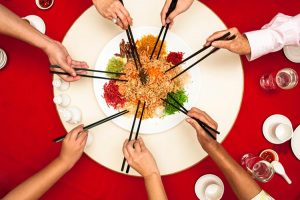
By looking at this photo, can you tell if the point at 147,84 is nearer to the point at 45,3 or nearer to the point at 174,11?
the point at 174,11

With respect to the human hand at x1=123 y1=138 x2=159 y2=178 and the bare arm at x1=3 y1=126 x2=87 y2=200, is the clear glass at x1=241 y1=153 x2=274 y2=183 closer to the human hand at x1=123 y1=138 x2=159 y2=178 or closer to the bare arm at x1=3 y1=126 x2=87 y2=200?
the human hand at x1=123 y1=138 x2=159 y2=178

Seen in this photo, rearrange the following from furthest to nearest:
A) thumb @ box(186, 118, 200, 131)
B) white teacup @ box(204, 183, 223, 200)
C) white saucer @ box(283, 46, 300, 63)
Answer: white saucer @ box(283, 46, 300, 63)
white teacup @ box(204, 183, 223, 200)
thumb @ box(186, 118, 200, 131)

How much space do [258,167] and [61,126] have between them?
107 cm

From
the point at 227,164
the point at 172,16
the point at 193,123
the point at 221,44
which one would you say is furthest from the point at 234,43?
the point at 227,164

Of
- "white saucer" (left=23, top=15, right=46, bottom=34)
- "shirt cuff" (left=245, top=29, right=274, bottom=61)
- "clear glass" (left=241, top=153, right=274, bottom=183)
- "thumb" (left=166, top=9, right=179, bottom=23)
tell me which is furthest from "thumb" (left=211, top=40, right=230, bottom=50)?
"white saucer" (left=23, top=15, right=46, bottom=34)

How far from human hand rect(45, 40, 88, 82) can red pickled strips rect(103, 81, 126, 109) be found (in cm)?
16

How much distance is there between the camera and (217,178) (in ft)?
5.87

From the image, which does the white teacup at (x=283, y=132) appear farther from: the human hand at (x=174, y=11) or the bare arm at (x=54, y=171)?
the bare arm at (x=54, y=171)

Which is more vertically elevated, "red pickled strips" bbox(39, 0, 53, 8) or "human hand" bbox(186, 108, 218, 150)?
"red pickled strips" bbox(39, 0, 53, 8)

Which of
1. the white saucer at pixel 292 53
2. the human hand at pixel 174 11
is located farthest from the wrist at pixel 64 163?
the white saucer at pixel 292 53

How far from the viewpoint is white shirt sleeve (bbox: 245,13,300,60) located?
1741 millimetres

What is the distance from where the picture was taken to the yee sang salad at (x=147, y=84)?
174 centimetres

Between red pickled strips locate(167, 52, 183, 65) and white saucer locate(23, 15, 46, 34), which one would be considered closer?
red pickled strips locate(167, 52, 183, 65)

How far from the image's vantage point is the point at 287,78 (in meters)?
1.80
